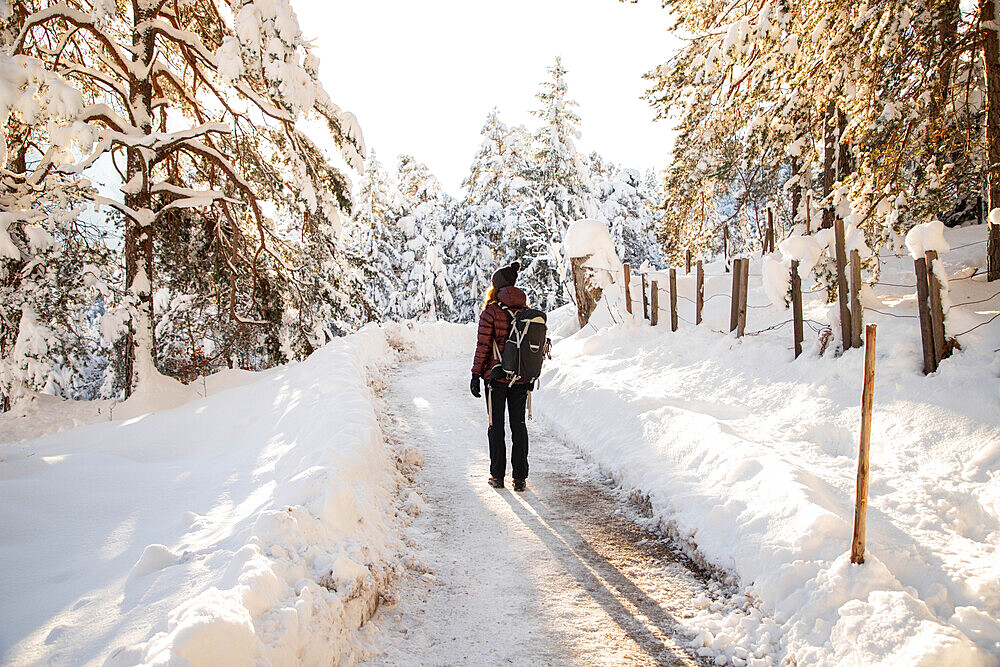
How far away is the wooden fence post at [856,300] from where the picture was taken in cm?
649

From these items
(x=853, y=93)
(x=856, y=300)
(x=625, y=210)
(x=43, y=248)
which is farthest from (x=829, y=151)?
(x=625, y=210)

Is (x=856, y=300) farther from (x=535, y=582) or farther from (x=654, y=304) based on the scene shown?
(x=654, y=304)

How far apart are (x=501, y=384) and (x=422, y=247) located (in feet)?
93.0

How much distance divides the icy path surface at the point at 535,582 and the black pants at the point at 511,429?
26 cm

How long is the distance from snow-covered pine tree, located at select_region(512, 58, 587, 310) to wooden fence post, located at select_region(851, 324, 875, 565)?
20.5 metres

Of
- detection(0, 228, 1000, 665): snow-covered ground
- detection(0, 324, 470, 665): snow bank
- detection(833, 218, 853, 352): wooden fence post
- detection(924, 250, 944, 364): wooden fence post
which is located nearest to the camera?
detection(0, 324, 470, 665): snow bank

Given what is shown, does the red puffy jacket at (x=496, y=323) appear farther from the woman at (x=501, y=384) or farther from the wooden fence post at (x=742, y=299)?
the wooden fence post at (x=742, y=299)

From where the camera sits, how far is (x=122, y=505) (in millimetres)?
4949

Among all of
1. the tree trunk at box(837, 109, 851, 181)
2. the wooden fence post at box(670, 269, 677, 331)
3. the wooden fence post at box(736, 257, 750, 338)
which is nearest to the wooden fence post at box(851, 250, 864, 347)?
the wooden fence post at box(736, 257, 750, 338)

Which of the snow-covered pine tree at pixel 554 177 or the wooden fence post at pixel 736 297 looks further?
the snow-covered pine tree at pixel 554 177

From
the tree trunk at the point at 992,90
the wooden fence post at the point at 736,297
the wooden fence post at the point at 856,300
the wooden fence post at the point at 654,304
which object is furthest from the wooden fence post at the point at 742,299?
the tree trunk at the point at 992,90

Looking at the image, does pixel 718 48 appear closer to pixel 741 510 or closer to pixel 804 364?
pixel 804 364

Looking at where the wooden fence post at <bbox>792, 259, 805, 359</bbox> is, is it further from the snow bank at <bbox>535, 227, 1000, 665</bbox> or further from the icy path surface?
the icy path surface

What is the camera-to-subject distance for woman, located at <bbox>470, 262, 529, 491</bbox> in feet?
19.6
